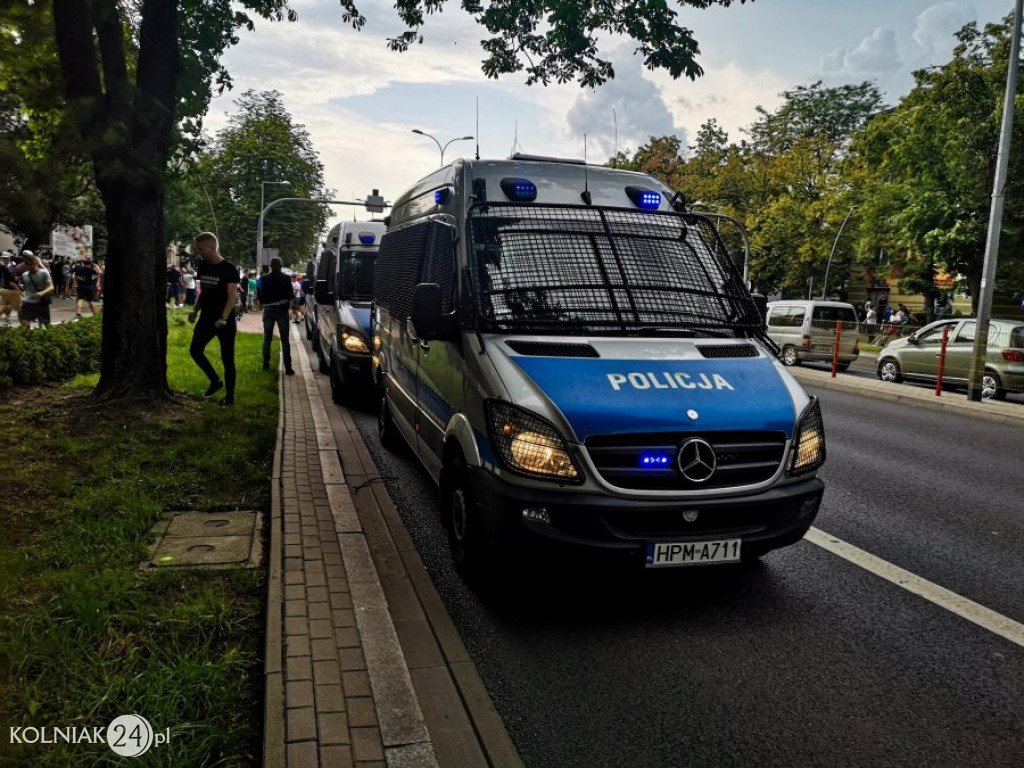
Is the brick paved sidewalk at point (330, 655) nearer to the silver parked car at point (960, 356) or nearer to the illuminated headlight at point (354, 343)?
the illuminated headlight at point (354, 343)

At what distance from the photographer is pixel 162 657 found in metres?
3.34

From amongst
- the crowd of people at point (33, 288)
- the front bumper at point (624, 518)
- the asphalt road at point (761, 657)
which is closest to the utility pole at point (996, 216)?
the asphalt road at point (761, 657)

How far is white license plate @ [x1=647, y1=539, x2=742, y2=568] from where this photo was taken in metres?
3.89

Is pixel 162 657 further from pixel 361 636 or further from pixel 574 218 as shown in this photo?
pixel 574 218

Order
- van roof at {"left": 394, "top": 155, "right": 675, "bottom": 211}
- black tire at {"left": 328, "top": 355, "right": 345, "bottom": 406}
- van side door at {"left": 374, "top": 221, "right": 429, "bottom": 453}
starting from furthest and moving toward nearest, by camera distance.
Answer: black tire at {"left": 328, "top": 355, "right": 345, "bottom": 406} → van side door at {"left": 374, "top": 221, "right": 429, "bottom": 453} → van roof at {"left": 394, "top": 155, "right": 675, "bottom": 211}

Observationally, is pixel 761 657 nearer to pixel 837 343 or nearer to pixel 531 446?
pixel 531 446

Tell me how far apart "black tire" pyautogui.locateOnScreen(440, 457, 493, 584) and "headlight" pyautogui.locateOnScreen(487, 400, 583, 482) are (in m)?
0.46

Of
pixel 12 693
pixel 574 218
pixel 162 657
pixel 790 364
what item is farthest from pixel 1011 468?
pixel 790 364

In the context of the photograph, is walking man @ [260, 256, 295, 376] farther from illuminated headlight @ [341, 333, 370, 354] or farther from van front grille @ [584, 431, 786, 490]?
van front grille @ [584, 431, 786, 490]

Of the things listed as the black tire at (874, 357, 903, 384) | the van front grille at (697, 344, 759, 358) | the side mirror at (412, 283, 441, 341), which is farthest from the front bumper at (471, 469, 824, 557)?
the black tire at (874, 357, 903, 384)

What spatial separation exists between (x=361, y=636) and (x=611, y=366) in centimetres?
178

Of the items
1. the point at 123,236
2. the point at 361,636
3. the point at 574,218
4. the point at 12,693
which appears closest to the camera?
the point at 12,693

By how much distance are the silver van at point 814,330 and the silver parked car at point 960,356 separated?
4.89 ft

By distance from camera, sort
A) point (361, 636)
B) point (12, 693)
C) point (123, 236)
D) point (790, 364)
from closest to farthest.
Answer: point (12, 693) < point (361, 636) < point (123, 236) < point (790, 364)
